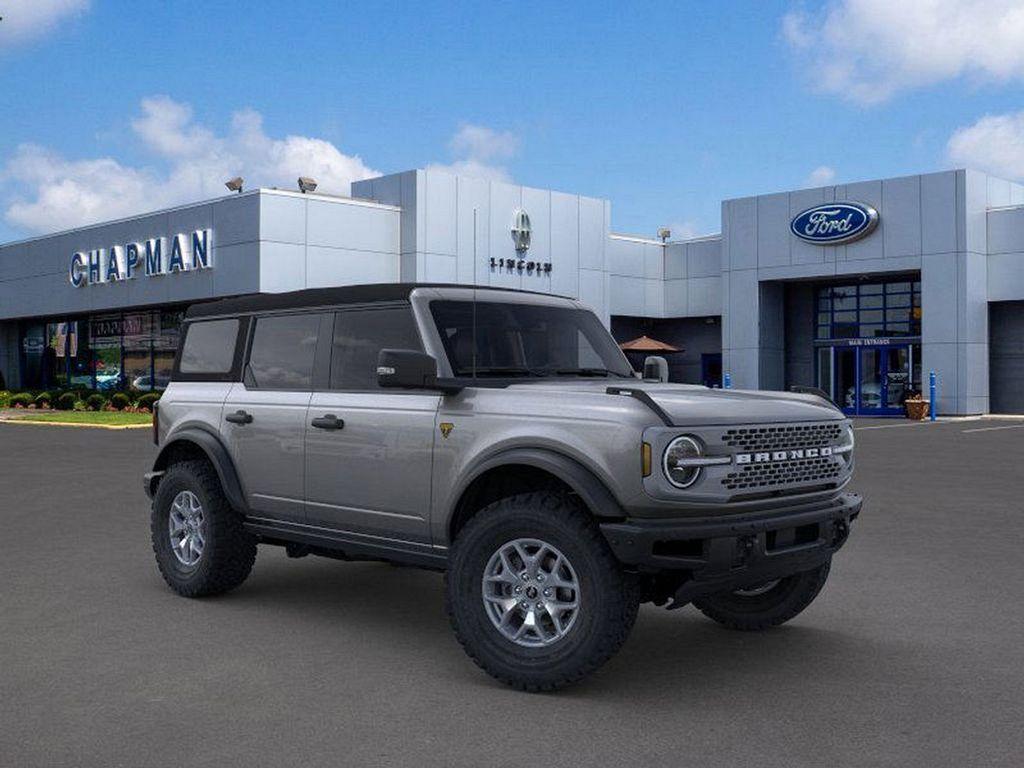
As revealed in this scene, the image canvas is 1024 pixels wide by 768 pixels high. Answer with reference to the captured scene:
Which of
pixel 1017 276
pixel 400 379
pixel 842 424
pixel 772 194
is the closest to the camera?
pixel 400 379

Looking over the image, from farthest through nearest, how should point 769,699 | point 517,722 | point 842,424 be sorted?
1. point 842,424
2. point 769,699
3. point 517,722

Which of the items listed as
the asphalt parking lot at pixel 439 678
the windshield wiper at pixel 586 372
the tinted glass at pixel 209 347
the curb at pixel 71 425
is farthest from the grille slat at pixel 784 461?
the curb at pixel 71 425

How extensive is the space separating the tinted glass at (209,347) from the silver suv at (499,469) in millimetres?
22

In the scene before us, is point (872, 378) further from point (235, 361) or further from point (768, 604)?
point (235, 361)

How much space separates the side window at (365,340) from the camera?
6258 millimetres

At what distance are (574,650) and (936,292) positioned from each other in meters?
33.6

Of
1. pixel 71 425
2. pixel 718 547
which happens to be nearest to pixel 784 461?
pixel 718 547

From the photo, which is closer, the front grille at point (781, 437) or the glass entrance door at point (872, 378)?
the front grille at point (781, 437)

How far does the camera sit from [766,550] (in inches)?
204

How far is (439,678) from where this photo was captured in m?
5.43

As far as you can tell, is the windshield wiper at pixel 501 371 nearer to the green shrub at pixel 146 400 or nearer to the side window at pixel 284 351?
the side window at pixel 284 351

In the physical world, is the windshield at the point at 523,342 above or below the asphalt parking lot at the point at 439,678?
above

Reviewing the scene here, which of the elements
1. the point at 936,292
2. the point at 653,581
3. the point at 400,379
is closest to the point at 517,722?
the point at 653,581

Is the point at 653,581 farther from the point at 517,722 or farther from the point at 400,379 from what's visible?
the point at 400,379
